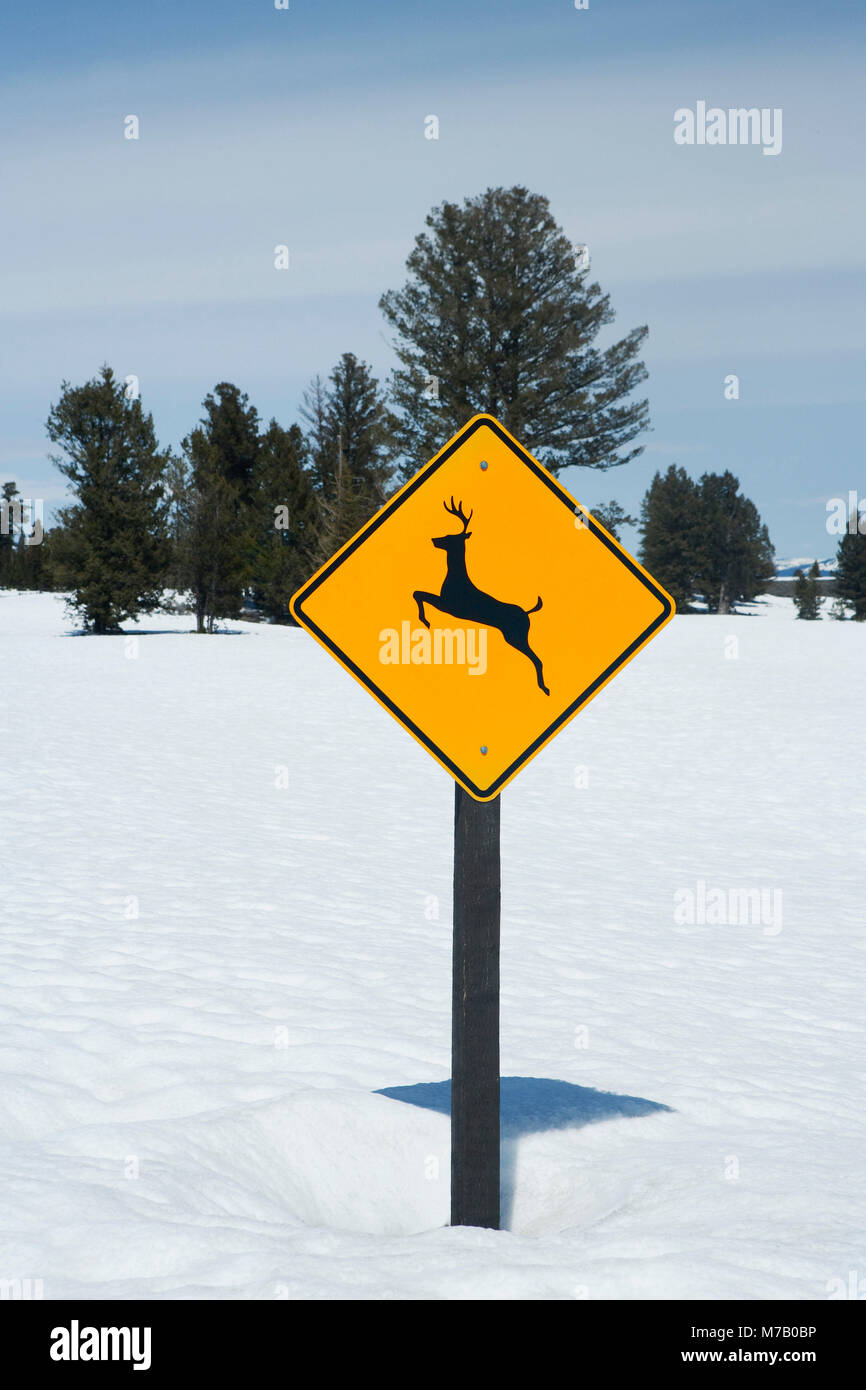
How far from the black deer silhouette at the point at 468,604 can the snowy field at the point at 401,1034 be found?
1629 mm

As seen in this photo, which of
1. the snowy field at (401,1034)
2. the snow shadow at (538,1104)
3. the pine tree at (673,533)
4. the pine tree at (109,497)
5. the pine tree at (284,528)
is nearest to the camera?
the snowy field at (401,1034)

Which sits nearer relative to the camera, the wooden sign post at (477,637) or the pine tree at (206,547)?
the wooden sign post at (477,637)

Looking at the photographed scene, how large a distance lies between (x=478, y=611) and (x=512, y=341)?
39.9 metres

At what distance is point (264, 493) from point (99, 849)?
1764 inches

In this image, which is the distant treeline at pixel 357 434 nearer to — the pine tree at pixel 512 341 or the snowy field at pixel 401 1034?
the pine tree at pixel 512 341

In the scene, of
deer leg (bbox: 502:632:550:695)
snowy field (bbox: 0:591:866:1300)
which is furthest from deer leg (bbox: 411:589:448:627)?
snowy field (bbox: 0:591:866:1300)

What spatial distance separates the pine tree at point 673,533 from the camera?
243 ft

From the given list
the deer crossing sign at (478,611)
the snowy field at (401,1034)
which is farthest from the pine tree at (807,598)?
the deer crossing sign at (478,611)

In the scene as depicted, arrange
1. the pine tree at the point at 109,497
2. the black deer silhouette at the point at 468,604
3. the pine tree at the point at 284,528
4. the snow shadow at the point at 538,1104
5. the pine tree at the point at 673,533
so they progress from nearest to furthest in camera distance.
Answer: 1. the black deer silhouette at the point at 468,604
2. the snow shadow at the point at 538,1104
3. the pine tree at the point at 109,497
4. the pine tree at the point at 284,528
5. the pine tree at the point at 673,533

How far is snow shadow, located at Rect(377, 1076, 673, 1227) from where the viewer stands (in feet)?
13.9

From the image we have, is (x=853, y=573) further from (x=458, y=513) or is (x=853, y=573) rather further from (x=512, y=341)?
(x=458, y=513)

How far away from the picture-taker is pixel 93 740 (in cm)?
1480

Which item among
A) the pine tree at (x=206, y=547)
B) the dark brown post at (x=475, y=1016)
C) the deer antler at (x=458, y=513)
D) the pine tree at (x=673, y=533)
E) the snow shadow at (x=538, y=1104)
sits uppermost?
the pine tree at (x=673, y=533)
